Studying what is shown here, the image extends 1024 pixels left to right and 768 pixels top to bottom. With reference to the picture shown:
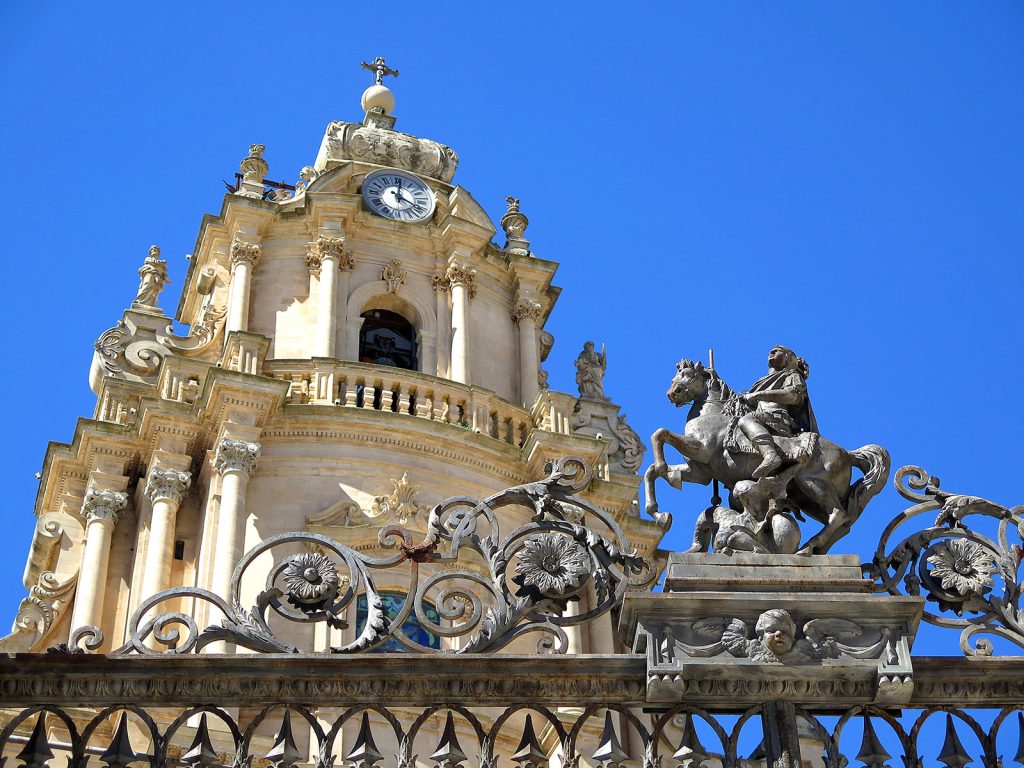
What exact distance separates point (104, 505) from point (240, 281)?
4340mm

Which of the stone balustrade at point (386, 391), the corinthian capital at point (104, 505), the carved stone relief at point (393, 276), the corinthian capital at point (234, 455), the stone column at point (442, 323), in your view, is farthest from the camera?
the carved stone relief at point (393, 276)

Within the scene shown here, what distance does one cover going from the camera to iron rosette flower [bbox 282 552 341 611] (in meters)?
10.6

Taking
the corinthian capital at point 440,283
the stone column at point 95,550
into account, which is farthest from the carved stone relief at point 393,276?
the stone column at point 95,550

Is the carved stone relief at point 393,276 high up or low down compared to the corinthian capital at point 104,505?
up

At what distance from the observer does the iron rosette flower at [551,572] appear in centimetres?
1086

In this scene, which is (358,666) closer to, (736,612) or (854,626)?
(736,612)

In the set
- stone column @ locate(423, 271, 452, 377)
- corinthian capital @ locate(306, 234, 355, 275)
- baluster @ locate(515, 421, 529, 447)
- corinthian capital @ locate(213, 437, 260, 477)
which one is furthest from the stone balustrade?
corinthian capital @ locate(306, 234, 355, 275)

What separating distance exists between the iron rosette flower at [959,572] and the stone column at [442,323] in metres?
16.1

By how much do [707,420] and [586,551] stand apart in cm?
132

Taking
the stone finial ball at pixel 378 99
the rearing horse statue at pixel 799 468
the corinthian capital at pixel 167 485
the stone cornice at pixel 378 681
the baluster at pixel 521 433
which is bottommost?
the stone cornice at pixel 378 681

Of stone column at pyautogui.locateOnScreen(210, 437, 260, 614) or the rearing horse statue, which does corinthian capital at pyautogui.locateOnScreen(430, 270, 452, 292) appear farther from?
the rearing horse statue

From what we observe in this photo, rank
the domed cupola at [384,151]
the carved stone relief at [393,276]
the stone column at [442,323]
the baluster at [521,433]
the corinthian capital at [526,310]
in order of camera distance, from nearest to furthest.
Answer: the baluster at [521,433] → the stone column at [442,323] → the carved stone relief at [393,276] → the corinthian capital at [526,310] → the domed cupola at [384,151]

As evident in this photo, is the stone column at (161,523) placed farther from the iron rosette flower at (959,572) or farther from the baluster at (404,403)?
the iron rosette flower at (959,572)

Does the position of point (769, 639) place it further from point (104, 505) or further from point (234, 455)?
point (104, 505)
